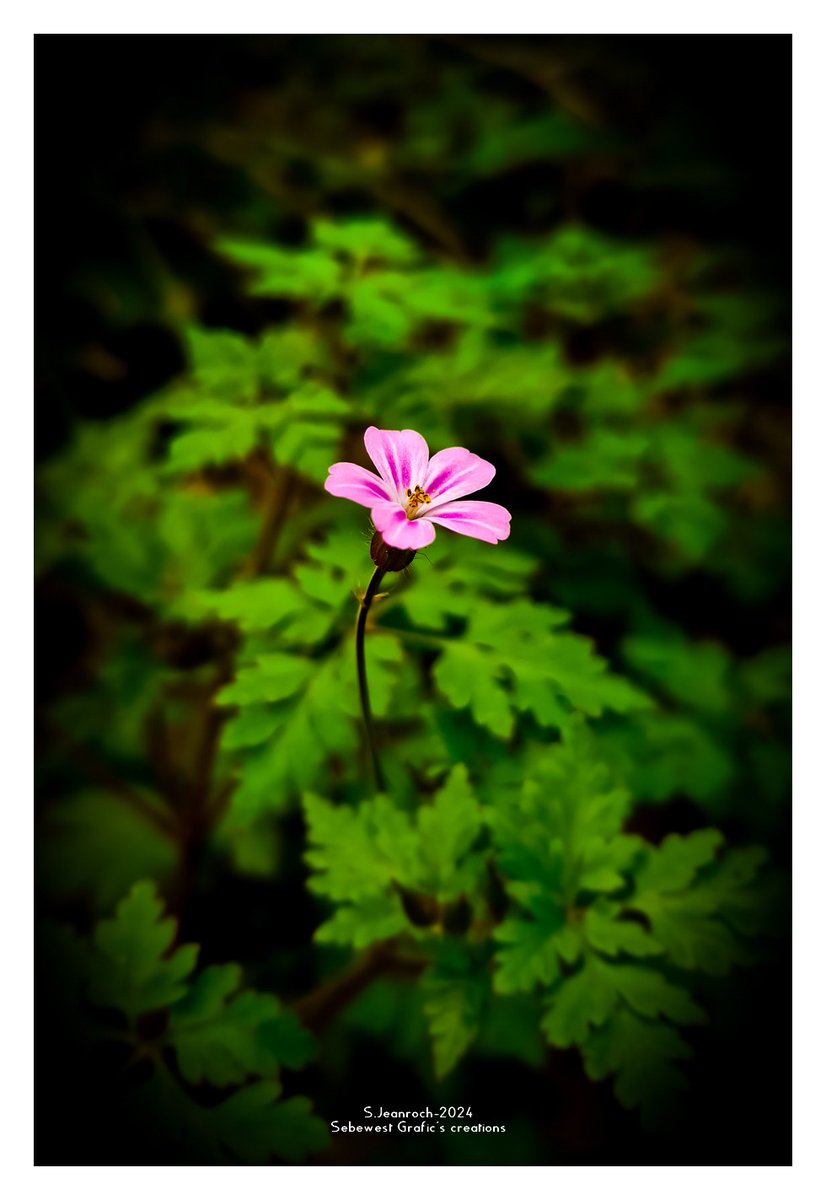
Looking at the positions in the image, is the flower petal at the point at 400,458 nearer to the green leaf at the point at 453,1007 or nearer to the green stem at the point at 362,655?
the green stem at the point at 362,655

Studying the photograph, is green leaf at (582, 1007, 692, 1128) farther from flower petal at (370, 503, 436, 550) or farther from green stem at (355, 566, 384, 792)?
flower petal at (370, 503, 436, 550)

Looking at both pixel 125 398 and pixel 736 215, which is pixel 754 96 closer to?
pixel 736 215

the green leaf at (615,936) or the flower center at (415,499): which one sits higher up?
the flower center at (415,499)

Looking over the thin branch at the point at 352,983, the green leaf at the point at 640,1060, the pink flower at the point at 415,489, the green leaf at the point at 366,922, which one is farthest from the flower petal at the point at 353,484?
the thin branch at the point at 352,983

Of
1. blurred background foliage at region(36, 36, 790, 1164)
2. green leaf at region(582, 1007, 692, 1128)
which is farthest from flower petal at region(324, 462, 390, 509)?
green leaf at region(582, 1007, 692, 1128)

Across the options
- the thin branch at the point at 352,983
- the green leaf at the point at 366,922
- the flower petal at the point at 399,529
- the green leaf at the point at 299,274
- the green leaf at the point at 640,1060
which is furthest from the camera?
the green leaf at the point at 299,274

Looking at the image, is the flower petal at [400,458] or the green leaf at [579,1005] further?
the green leaf at [579,1005]

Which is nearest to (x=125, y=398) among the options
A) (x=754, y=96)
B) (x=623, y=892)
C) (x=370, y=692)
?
(x=370, y=692)
